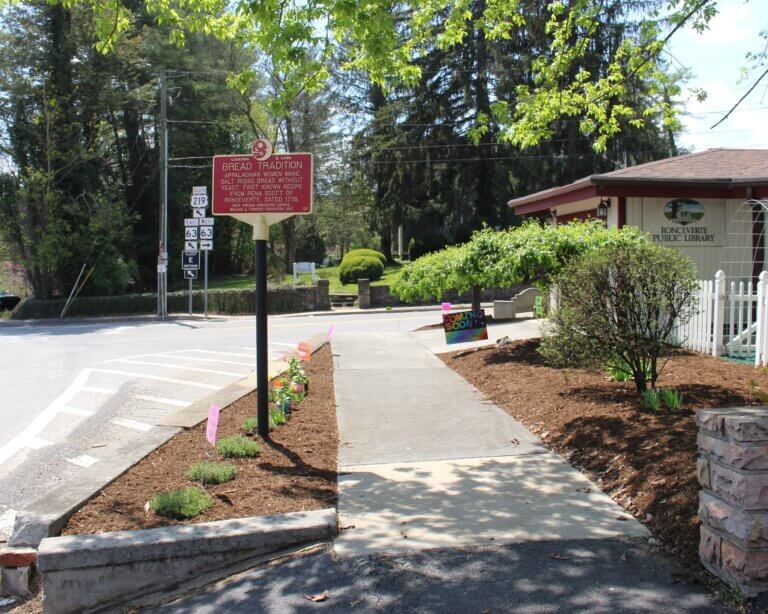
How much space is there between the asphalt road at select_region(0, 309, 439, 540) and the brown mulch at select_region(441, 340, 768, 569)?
4195 millimetres

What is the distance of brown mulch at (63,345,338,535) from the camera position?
4504 millimetres

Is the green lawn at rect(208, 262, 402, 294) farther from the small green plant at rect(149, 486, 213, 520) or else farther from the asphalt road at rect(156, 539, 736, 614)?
the asphalt road at rect(156, 539, 736, 614)

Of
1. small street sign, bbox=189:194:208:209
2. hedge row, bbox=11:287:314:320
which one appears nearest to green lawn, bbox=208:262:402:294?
hedge row, bbox=11:287:314:320

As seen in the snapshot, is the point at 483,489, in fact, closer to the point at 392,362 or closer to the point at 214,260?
the point at 392,362

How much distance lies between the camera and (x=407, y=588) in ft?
11.6

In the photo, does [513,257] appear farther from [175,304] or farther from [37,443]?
[175,304]

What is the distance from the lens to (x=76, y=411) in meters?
9.04

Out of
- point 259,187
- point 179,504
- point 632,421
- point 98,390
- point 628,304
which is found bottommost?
point 98,390

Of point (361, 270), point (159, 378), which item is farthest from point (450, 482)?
point (361, 270)

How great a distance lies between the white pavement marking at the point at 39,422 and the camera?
7195 millimetres

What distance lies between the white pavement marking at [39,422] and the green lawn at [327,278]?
1955cm

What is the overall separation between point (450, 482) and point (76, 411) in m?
5.95

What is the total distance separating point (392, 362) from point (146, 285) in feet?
111

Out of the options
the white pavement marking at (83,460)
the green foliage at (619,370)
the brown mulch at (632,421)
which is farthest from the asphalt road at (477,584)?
the white pavement marking at (83,460)
